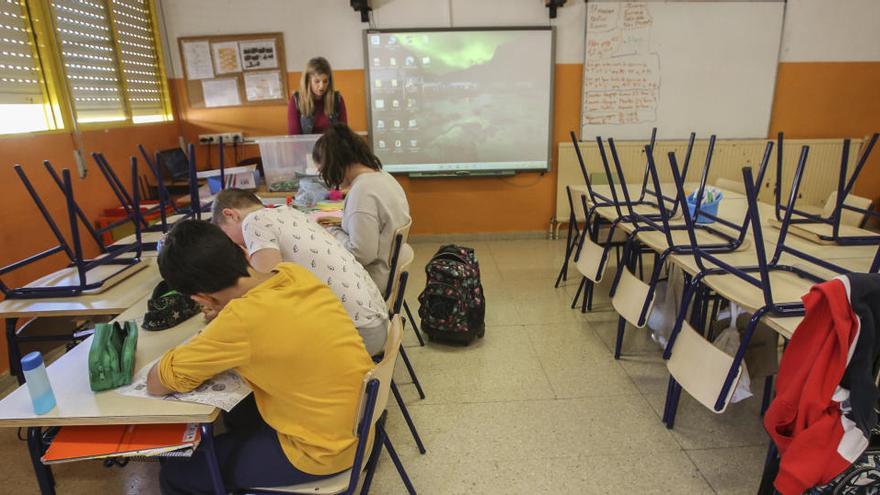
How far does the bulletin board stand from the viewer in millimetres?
4148

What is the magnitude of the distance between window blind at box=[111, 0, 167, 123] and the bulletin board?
0.23 metres

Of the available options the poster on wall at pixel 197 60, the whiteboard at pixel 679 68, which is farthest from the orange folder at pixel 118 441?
the whiteboard at pixel 679 68

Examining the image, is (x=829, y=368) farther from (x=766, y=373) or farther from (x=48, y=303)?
(x=48, y=303)

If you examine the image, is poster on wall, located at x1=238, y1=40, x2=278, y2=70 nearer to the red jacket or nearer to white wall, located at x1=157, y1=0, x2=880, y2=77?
white wall, located at x1=157, y1=0, x2=880, y2=77

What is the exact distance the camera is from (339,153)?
2223mm

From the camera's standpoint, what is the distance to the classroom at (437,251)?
47.5 inches

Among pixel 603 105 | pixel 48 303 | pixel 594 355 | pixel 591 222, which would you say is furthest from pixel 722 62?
Answer: pixel 48 303

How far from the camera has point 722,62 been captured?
4.27 metres

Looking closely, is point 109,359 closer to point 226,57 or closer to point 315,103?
point 315,103

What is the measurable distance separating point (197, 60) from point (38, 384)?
3837 mm

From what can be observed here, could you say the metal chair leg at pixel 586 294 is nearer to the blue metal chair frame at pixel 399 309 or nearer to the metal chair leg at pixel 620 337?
the metal chair leg at pixel 620 337

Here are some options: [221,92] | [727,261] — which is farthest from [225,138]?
[727,261]

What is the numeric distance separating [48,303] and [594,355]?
247 centimetres

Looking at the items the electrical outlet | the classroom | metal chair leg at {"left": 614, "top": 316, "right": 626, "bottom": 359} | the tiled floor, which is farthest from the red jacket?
the electrical outlet
